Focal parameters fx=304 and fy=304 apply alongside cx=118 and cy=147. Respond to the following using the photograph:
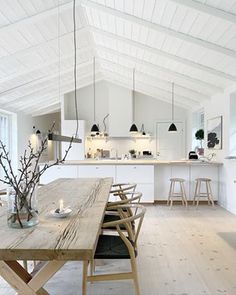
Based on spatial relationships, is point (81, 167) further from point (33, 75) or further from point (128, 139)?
point (128, 139)

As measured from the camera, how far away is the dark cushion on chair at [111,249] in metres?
2.26

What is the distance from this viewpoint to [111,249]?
2.37 meters

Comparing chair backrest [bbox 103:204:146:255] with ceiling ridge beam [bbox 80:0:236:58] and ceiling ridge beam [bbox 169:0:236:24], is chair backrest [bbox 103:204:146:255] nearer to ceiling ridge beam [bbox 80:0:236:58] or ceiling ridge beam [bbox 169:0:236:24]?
ceiling ridge beam [bbox 169:0:236:24]

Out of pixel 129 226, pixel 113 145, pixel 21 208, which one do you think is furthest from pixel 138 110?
pixel 21 208

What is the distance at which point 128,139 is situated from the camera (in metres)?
10.3

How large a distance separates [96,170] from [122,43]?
8.70 feet

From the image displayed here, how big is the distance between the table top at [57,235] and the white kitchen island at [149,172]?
3712 millimetres

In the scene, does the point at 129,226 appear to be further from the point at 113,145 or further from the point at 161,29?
the point at 113,145

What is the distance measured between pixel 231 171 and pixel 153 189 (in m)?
1.61

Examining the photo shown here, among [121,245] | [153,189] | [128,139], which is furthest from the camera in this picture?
[128,139]

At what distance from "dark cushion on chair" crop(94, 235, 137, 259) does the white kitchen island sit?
12.6 feet

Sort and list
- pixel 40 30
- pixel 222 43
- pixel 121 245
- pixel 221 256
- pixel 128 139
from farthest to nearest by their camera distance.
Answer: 1. pixel 128 139
2. pixel 40 30
3. pixel 222 43
4. pixel 221 256
5. pixel 121 245

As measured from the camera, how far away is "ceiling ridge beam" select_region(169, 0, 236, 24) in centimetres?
346

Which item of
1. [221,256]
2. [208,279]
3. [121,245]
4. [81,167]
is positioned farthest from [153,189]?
[121,245]
